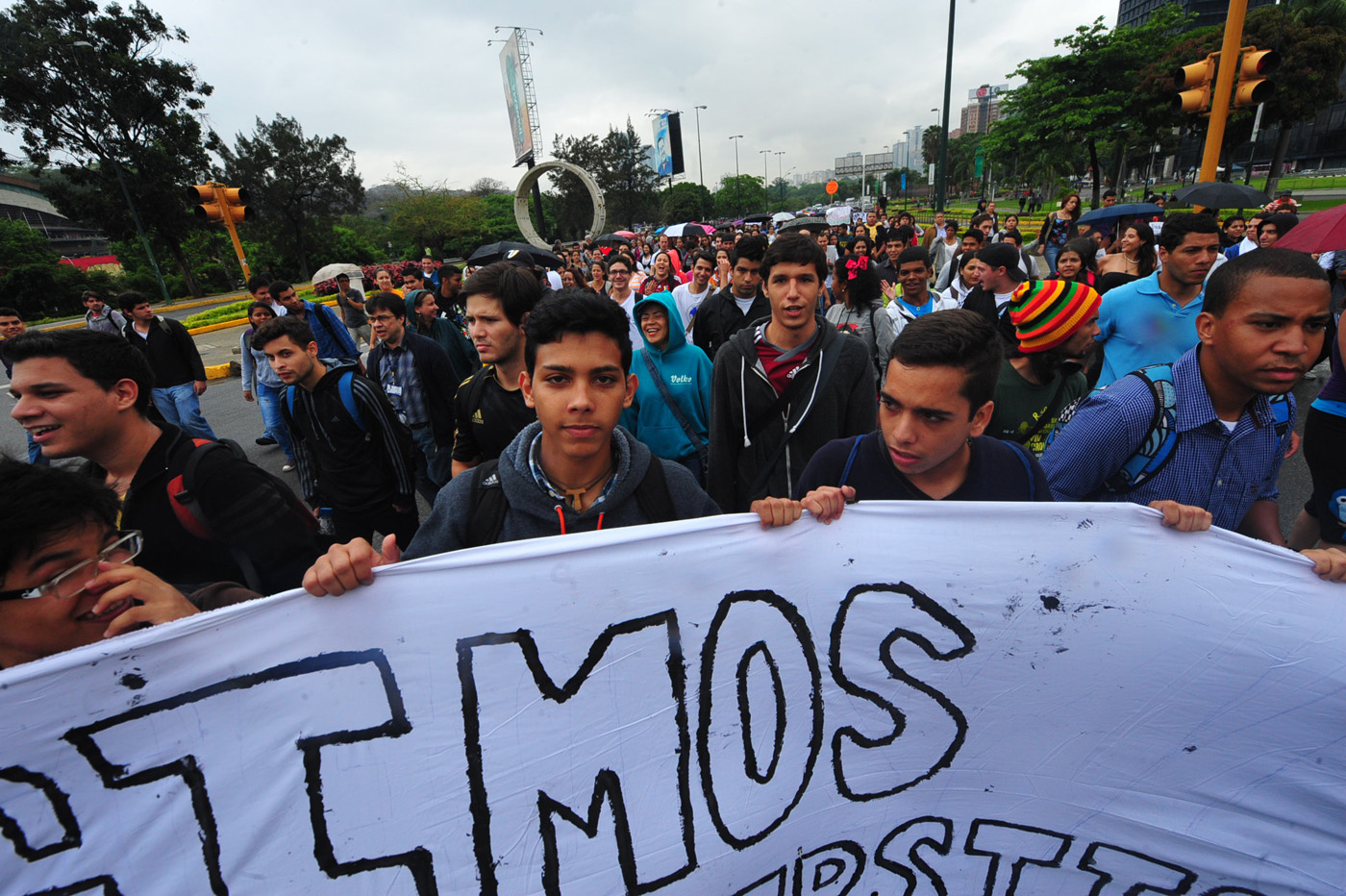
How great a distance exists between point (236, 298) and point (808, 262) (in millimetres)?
31793

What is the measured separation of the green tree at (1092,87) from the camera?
24.6m

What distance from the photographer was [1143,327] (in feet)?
9.85

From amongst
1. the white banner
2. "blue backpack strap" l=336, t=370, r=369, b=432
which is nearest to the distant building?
"blue backpack strap" l=336, t=370, r=369, b=432

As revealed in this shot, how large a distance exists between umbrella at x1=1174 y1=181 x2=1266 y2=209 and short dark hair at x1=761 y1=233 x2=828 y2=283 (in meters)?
6.67

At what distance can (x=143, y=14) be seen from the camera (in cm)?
2678

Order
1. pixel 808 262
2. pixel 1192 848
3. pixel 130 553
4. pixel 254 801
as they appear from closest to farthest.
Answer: pixel 254 801 → pixel 130 553 → pixel 1192 848 → pixel 808 262

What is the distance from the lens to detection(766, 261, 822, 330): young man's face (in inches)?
95.9

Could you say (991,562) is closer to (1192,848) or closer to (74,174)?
(1192,848)

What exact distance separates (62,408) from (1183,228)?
444cm

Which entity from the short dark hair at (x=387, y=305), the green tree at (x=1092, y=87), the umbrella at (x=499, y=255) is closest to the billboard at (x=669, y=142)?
the green tree at (x=1092, y=87)

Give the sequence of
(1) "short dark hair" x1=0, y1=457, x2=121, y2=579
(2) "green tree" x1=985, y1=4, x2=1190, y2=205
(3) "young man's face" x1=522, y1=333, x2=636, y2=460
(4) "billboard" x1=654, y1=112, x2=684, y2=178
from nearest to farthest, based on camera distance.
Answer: (1) "short dark hair" x1=0, y1=457, x2=121, y2=579 → (3) "young man's face" x1=522, y1=333, x2=636, y2=460 → (2) "green tree" x1=985, y1=4, x2=1190, y2=205 → (4) "billboard" x1=654, y1=112, x2=684, y2=178

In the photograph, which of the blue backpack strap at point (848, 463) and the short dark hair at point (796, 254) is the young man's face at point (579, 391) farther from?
the short dark hair at point (796, 254)

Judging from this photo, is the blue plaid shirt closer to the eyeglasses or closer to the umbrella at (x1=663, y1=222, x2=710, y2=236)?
the eyeglasses

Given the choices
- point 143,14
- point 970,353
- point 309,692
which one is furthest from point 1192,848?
point 143,14
